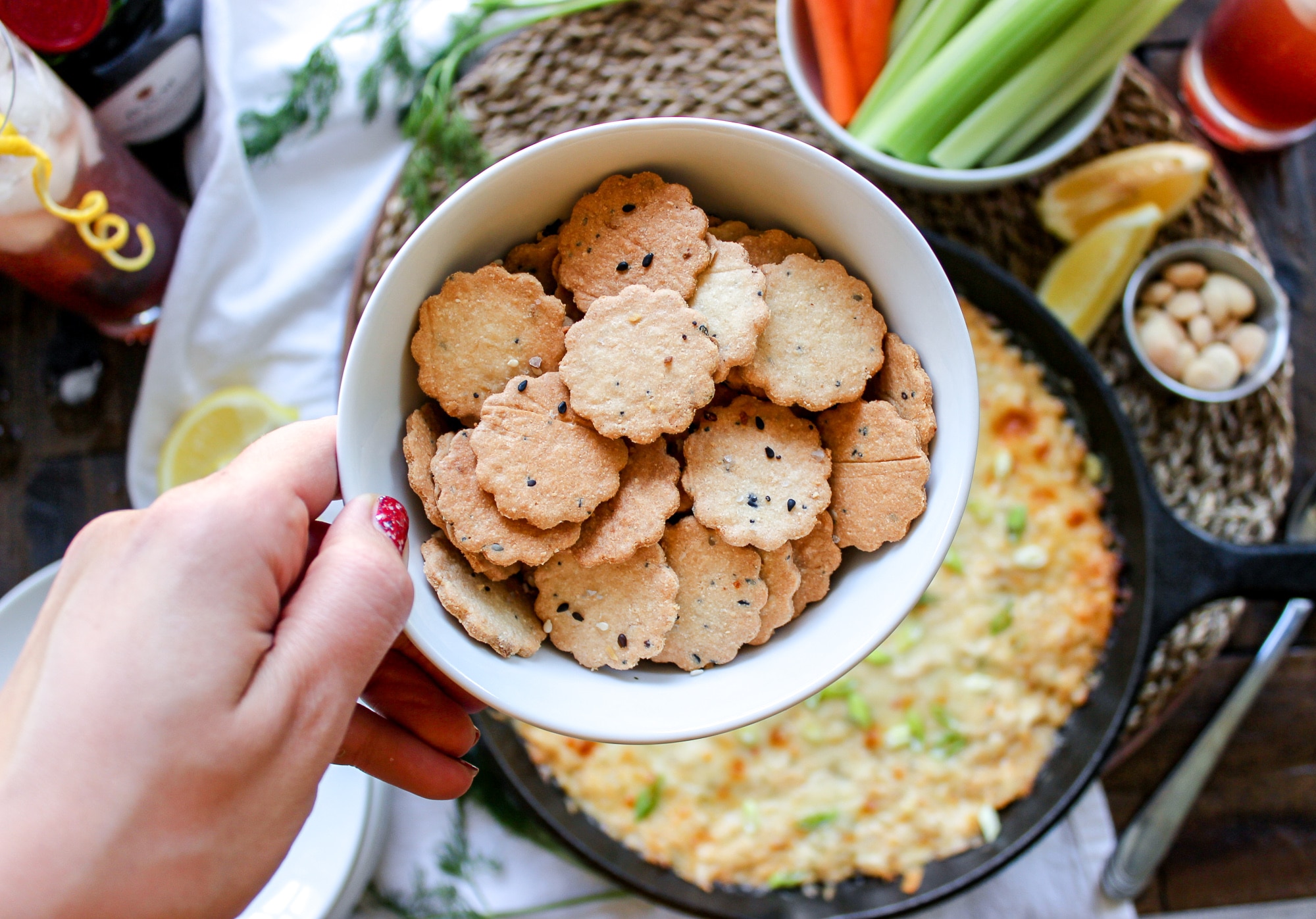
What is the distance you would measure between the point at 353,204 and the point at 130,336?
621 millimetres

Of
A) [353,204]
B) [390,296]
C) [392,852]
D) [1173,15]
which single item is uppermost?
[1173,15]

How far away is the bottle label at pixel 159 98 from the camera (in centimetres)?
199

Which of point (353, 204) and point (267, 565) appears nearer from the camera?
point (267, 565)

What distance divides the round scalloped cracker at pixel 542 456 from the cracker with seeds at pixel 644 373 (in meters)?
0.04

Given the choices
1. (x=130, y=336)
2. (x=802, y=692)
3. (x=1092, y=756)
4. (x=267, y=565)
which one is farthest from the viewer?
(x=130, y=336)

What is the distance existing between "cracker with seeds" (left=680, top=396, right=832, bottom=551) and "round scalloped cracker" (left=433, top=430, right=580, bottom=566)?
0.23 m

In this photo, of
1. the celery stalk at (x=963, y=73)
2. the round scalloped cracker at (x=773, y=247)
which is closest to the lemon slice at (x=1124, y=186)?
the celery stalk at (x=963, y=73)

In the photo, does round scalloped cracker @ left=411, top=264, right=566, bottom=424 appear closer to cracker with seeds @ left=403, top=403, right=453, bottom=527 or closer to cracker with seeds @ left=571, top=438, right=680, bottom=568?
cracker with seeds @ left=403, top=403, right=453, bottom=527

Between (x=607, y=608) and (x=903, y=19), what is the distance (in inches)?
57.2

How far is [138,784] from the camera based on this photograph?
983 mm

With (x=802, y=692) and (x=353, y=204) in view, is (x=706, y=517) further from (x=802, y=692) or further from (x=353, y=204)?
(x=353, y=204)

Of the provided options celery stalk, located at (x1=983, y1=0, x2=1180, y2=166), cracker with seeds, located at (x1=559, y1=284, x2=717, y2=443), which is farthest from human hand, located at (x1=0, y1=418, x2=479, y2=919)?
celery stalk, located at (x1=983, y1=0, x2=1180, y2=166)

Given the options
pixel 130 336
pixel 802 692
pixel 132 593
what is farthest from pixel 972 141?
pixel 130 336

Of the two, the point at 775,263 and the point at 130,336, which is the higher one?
the point at 775,263
